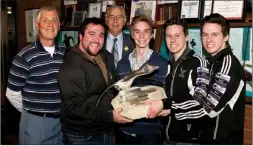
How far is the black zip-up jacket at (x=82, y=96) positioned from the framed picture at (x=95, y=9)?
1.46 meters

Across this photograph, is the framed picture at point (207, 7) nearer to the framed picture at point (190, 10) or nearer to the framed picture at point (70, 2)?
the framed picture at point (190, 10)

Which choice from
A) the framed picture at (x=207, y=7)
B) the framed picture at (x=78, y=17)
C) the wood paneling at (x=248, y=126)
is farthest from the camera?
the framed picture at (x=78, y=17)

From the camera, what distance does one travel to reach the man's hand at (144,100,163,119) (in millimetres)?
1465

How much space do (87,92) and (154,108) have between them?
372mm

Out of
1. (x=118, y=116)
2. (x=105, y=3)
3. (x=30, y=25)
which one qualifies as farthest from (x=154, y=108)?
(x=30, y=25)

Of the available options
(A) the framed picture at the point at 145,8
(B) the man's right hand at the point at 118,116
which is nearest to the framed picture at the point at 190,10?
(A) the framed picture at the point at 145,8

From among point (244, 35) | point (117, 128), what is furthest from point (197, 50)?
point (117, 128)

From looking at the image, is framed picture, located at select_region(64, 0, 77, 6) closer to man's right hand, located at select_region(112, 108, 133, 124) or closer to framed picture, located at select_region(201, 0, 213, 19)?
framed picture, located at select_region(201, 0, 213, 19)

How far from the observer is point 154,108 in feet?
4.87

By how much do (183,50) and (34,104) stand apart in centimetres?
95

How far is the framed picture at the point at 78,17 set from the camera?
3.18 meters

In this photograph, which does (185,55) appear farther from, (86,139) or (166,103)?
(86,139)

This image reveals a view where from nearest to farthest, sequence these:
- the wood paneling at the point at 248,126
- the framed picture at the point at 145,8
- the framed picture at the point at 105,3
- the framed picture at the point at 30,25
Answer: the wood paneling at the point at 248,126, the framed picture at the point at 145,8, the framed picture at the point at 105,3, the framed picture at the point at 30,25

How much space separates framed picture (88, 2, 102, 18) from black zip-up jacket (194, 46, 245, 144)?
183cm
